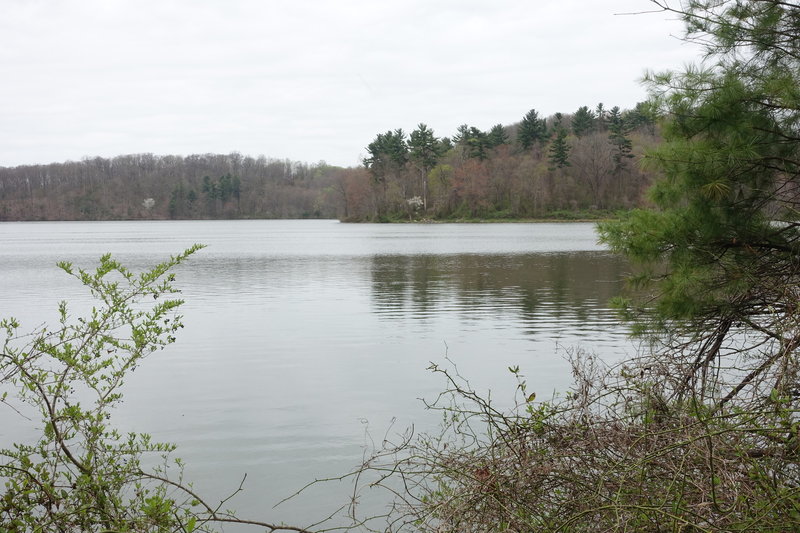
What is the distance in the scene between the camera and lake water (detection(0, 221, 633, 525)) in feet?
31.0

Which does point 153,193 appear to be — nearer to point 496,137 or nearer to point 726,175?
point 496,137

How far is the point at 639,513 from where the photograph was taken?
3.57 m

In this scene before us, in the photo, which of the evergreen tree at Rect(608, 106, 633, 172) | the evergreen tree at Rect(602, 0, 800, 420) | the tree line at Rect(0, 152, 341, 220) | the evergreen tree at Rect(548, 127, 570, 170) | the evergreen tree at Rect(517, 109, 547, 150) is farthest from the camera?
the tree line at Rect(0, 152, 341, 220)

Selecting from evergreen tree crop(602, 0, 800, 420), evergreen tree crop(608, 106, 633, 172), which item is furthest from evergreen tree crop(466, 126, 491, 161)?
evergreen tree crop(602, 0, 800, 420)

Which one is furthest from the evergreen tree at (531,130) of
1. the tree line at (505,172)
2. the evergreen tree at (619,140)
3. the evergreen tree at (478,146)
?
the evergreen tree at (619,140)

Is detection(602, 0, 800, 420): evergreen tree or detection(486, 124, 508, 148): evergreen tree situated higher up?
detection(486, 124, 508, 148): evergreen tree

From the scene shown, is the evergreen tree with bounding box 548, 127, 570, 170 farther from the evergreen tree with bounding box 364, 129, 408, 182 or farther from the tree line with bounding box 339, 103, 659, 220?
the evergreen tree with bounding box 364, 129, 408, 182

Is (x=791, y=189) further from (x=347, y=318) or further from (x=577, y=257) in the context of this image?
(x=577, y=257)

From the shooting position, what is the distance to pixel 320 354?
1538 centimetres

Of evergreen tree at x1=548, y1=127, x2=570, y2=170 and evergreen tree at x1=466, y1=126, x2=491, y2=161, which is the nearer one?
evergreen tree at x1=548, y1=127, x2=570, y2=170

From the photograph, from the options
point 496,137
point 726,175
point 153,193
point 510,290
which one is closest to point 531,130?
point 496,137

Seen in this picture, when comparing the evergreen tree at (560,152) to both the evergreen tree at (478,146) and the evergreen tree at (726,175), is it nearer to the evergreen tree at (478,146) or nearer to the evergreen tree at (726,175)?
the evergreen tree at (478,146)

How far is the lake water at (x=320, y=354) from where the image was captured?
31.0ft

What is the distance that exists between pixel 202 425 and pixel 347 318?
9.47 metres
